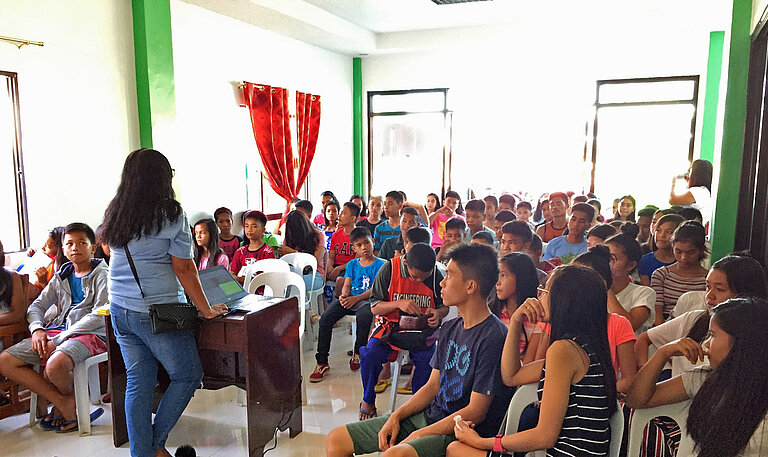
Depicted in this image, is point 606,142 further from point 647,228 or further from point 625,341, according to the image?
point 625,341

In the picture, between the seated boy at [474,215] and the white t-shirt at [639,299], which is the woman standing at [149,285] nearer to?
the white t-shirt at [639,299]

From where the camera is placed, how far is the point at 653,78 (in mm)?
7238

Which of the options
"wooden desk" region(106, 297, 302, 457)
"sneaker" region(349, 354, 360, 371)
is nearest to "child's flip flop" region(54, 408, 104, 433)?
"wooden desk" region(106, 297, 302, 457)

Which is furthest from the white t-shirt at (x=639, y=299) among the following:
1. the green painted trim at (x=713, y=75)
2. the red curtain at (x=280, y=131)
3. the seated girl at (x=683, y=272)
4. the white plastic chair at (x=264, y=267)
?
the green painted trim at (x=713, y=75)

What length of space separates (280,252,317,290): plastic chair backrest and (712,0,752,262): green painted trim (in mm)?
3093

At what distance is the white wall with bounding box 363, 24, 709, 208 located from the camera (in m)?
7.11

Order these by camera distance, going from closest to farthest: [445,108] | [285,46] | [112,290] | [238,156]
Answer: [112,290] → [238,156] → [285,46] → [445,108]

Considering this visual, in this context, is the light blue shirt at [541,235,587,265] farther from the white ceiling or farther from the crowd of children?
the white ceiling

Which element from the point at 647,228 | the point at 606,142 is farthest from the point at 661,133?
the point at 647,228

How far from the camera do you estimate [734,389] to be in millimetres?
1487

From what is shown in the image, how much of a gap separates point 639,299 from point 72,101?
14.2 ft

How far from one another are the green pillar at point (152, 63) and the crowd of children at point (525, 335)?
58.5 inches

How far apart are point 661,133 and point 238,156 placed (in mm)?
5713

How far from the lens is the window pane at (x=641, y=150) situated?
7297mm
